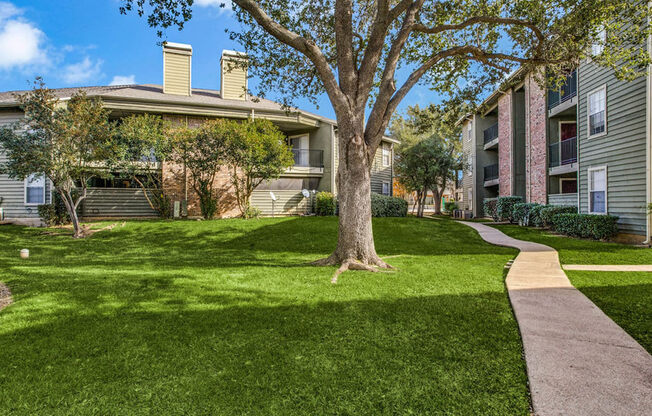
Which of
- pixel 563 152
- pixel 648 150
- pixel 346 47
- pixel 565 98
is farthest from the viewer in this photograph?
pixel 563 152

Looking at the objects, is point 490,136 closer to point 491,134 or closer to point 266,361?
point 491,134

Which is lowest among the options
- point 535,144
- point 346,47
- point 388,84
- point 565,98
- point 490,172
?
point 490,172

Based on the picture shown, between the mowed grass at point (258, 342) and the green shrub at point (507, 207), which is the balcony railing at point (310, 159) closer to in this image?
the green shrub at point (507, 207)

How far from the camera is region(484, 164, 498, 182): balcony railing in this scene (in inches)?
941

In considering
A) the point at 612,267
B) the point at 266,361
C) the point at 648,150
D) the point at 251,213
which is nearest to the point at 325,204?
the point at 251,213

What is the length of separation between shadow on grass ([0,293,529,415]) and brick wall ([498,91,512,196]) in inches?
747

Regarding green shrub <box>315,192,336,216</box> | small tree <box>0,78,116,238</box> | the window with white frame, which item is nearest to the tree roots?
small tree <box>0,78,116,238</box>

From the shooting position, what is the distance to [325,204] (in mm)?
18859

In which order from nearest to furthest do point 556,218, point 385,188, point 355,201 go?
point 355,201 < point 556,218 < point 385,188

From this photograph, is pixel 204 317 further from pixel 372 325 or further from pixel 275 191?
pixel 275 191

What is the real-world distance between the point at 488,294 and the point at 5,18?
65.6 ft

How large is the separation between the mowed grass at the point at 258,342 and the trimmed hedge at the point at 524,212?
1153cm

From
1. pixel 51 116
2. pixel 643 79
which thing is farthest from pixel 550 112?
pixel 51 116

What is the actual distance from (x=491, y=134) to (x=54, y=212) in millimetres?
25284
